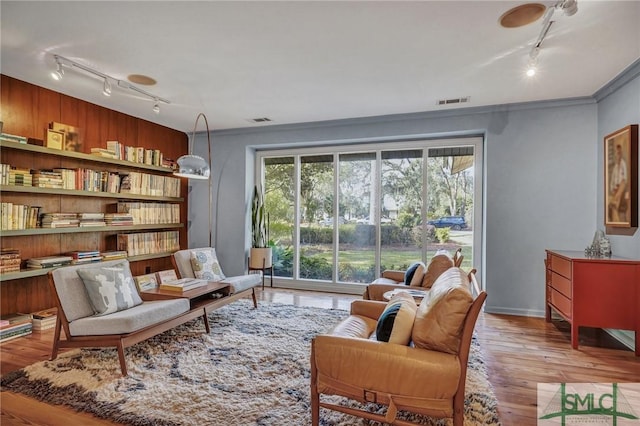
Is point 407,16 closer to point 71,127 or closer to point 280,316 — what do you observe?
point 280,316

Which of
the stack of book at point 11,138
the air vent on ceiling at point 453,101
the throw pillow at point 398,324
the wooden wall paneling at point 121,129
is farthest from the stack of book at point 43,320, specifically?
the air vent on ceiling at point 453,101

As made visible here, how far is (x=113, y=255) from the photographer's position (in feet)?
14.3

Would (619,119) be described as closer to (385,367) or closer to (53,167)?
(385,367)

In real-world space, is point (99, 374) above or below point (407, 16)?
below

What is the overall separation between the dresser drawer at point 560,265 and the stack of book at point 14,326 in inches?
210

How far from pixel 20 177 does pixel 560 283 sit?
5.59m

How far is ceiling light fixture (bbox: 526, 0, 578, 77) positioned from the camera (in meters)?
2.04

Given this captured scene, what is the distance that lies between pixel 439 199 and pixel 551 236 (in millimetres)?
1422

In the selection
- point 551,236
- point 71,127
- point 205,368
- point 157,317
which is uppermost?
point 71,127

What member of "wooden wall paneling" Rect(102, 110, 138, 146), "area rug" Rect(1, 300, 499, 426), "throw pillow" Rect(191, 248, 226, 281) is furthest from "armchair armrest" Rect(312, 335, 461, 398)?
"wooden wall paneling" Rect(102, 110, 138, 146)

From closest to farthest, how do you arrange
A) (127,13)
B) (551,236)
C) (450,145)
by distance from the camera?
(127,13), (551,236), (450,145)

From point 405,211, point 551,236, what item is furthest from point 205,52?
point 551,236

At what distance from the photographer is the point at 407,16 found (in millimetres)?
2371

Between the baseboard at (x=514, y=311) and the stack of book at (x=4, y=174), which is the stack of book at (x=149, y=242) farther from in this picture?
the baseboard at (x=514, y=311)
